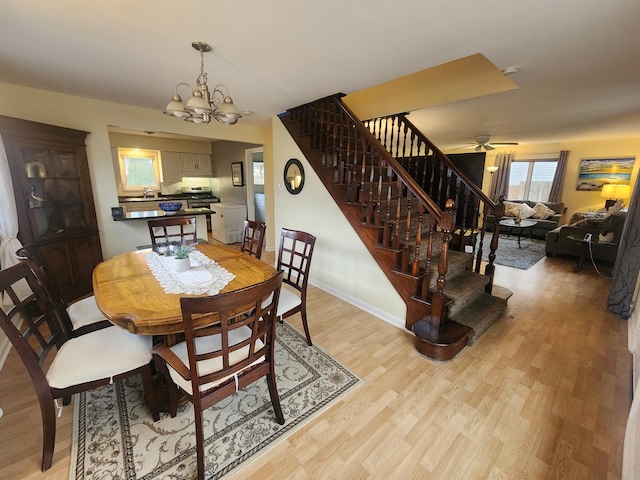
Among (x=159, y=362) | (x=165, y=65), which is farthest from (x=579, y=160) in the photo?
(x=159, y=362)

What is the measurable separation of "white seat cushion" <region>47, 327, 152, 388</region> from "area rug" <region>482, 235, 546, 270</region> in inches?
186

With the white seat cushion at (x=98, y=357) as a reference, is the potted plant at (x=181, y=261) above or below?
above

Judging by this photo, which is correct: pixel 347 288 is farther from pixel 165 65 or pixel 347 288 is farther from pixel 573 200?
pixel 573 200

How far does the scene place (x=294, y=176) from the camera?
3713 millimetres

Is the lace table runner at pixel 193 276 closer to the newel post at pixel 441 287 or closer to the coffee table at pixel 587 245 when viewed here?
the newel post at pixel 441 287

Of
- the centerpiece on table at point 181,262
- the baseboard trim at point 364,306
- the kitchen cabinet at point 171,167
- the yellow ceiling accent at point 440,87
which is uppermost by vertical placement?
the yellow ceiling accent at point 440,87

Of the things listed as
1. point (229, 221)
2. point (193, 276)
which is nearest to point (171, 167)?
point (229, 221)

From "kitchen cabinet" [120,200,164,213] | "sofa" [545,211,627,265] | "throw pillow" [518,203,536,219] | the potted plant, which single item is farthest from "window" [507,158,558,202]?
"kitchen cabinet" [120,200,164,213]

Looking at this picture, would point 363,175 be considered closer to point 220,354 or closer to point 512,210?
point 220,354

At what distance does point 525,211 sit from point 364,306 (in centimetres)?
594

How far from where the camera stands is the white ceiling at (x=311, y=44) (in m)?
1.42

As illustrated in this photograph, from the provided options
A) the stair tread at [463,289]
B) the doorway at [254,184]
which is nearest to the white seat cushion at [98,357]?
the stair tread at [463,289]

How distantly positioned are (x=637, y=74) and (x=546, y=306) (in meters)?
2.29

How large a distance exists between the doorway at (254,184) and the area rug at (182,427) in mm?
4160
